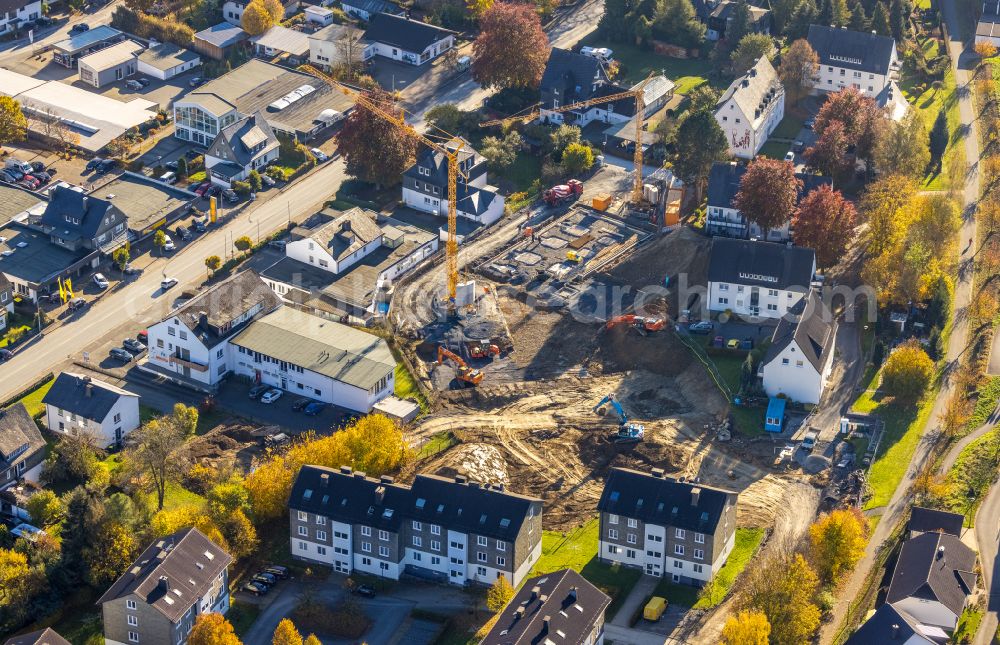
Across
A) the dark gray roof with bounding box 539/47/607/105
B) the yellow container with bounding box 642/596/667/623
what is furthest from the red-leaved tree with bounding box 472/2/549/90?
the yellow container with bounding box 642/596/667/623

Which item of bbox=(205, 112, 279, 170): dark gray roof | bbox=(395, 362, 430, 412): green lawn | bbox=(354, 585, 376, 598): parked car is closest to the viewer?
bbox=(354, 585, 376, 598): parked car

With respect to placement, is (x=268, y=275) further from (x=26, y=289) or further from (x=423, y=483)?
(x=423, y=483)

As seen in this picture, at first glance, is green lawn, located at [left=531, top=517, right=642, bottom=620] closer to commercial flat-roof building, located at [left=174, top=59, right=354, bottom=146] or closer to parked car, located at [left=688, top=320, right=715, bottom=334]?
parked car, located at [left=688, top=320, right=715, bottom=334]

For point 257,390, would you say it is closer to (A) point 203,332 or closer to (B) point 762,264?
(A) point 203,332

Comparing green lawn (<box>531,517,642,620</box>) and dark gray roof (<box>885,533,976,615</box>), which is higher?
dark gray roof (<box>885,533,976,615</box>)

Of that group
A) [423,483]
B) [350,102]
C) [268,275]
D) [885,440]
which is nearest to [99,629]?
[423,483]

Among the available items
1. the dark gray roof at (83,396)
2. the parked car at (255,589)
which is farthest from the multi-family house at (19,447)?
the parked car at (255,589)

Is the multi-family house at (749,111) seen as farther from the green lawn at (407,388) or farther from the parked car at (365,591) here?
the parked car at (365,591)
